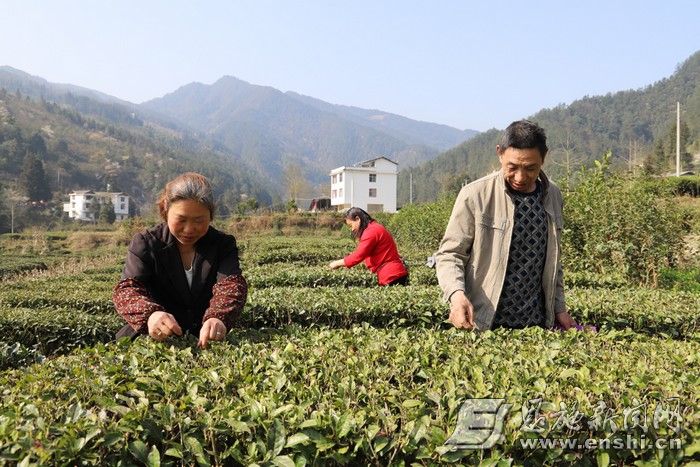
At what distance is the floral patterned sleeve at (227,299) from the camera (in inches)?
106

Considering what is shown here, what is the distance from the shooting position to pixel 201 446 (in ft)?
5.23

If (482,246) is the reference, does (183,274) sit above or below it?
below

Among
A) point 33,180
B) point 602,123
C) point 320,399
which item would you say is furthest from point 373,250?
point 602,123

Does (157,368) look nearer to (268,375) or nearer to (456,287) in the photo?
(268,375)

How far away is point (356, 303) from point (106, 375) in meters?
3.58

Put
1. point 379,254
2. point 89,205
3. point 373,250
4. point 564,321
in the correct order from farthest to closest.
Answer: point 89,205 → point 379,254 → point 373,250 → point 564,321

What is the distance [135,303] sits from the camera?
266 centimetres

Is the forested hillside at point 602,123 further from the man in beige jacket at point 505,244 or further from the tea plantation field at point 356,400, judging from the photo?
the tea plantation field at point 356,400

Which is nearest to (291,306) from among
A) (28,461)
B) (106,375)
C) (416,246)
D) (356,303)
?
(356,303)

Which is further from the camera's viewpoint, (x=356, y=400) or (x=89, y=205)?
(x=89, y=205)

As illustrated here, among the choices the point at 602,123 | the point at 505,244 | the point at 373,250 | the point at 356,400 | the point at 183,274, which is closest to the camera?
the point at 356,400

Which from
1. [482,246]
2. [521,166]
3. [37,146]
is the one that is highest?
[37,146]

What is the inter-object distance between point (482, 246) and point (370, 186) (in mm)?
67948

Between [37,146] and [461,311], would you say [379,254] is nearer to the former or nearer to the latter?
[461,311]
